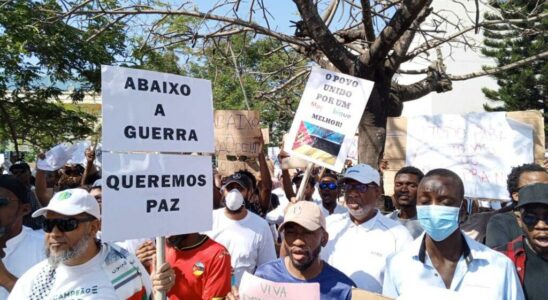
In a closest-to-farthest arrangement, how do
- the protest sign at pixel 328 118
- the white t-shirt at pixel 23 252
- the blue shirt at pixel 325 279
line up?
the blue shirt at pixel 325 279
the white t-shirt at pixel 23 252
the protest sign at pixel 328 118

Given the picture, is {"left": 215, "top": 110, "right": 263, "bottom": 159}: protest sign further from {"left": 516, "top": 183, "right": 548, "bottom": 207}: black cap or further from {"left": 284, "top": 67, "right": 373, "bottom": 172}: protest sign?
{"left": 516, "top": 183, "right": 548, "bottom": 207}: black cap

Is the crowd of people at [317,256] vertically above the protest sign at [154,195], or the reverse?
the protest sign at [154,195]

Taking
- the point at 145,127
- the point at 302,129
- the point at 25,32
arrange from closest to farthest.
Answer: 1. the point at 145,127
2. the point at 302,129
3. the point at 25,32

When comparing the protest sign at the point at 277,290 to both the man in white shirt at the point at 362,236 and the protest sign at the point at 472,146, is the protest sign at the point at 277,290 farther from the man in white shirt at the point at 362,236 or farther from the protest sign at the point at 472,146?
the protest sign at the point at 472,146

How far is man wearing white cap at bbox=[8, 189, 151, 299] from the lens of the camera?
2432 millimetres

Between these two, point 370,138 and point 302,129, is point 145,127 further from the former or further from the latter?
point 370,138

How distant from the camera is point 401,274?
2.53m

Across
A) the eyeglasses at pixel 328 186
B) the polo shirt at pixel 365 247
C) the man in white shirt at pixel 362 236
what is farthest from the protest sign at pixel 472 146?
the polo shirt at pixel 365 247

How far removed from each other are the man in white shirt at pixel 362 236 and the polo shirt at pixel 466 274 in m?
0.49

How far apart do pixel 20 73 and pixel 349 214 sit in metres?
9.08

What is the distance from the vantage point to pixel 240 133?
17.6 feet

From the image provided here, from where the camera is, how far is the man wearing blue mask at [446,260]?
235 centimetres

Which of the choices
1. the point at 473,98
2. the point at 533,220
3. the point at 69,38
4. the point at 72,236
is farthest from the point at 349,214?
the point at 473,98

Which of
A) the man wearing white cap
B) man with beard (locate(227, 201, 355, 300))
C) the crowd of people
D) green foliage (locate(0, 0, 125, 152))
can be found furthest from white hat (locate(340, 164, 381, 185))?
green foliage (locate(0, 0, 125, 152))
